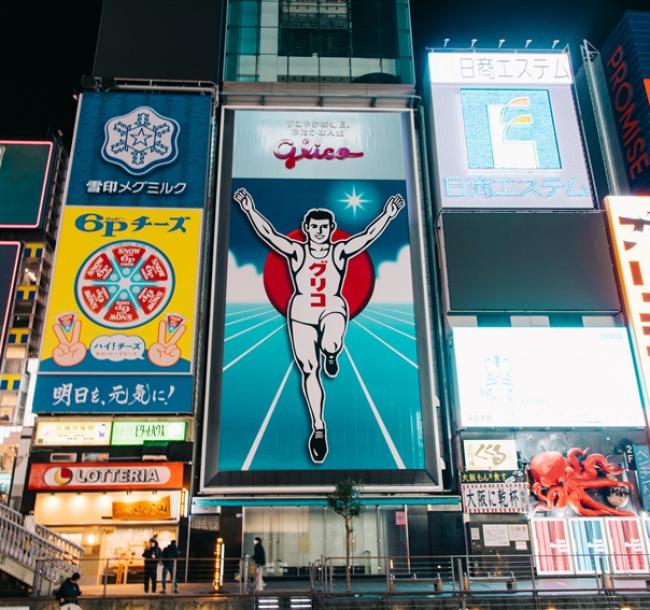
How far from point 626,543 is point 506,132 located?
2081cm

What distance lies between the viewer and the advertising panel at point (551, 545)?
25641 millimetres

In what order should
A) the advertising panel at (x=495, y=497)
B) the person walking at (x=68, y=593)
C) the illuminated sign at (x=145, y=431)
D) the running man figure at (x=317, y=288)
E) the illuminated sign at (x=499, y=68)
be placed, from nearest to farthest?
1. the person walking at (x=68, y=593)
2. the advertising panel at (x=495, y=497)
3. the illuminated sign at (x=145, y=431)
4. the running man figure at (x=317, y=288)
5. the illuminated sign at (x=499, y=68)

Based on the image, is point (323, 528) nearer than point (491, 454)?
No

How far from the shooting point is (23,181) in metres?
41.7

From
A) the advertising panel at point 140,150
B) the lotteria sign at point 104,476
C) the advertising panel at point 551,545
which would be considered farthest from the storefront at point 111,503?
the advertising panel at point 551,545

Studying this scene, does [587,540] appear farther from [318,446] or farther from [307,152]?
[307,152]

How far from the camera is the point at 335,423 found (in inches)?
1129

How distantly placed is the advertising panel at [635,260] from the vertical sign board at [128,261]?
20.1m

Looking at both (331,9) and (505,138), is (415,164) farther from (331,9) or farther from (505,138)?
(331,9)

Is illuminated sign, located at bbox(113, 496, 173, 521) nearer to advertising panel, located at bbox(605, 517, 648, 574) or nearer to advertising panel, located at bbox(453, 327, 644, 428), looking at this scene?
advertising panel, located at bbox(453, 327, 644, 428)

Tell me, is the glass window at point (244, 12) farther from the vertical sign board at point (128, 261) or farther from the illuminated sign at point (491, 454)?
the illuminated sign at point (491, 454)

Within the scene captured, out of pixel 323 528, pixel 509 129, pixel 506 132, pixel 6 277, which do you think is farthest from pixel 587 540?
pixel 6 277

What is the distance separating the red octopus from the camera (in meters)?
26.9

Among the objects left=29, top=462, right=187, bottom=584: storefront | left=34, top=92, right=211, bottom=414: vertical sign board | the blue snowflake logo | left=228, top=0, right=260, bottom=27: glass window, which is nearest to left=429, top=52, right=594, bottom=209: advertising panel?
left=228, top=0, right=260, bottom=27: glass window
